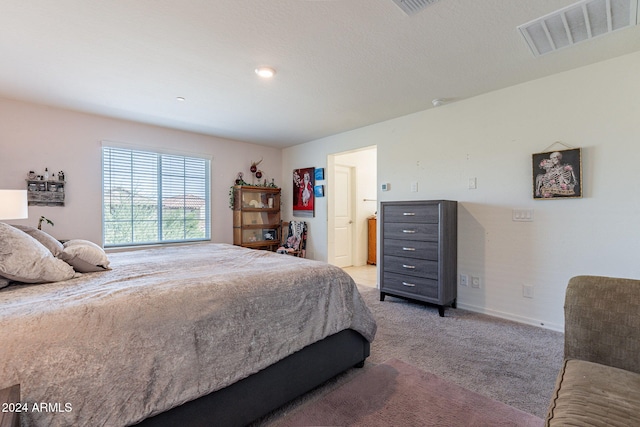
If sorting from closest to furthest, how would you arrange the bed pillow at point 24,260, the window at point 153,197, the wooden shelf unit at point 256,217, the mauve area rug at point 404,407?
the bed pillow at point 24,260, the mauve area rug at point 404,407, the window at point 153,197, the wooden shelf unit at point 256,217

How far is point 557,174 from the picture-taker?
271 cm

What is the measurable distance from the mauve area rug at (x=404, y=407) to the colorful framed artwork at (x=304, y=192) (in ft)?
11.5

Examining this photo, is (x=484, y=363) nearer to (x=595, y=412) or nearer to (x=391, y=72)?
(x=595, y=412)

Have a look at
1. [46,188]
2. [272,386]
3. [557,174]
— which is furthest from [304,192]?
[272,386]

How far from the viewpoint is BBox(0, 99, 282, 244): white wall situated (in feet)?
10.6

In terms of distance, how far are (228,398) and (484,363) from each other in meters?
1.83

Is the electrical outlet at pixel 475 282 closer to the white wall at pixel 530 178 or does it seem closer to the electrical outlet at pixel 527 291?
the white wall at pixel 530 178

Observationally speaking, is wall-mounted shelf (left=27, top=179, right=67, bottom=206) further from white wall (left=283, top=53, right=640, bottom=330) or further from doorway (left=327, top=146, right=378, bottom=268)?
white wall (left=283, top=53, right=640, bottom=330)

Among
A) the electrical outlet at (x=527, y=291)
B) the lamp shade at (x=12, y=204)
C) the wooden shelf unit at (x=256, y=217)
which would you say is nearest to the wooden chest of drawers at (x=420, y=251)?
the electrical outlet at (x=527, y=291)

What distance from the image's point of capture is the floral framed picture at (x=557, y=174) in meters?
2.61

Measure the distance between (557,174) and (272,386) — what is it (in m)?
3.00

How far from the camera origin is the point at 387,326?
9.27 ft

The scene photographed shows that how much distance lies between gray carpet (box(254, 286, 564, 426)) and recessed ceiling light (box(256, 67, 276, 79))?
2499mm

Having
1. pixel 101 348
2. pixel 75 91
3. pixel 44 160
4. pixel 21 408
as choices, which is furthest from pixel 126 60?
pixel 21 408
